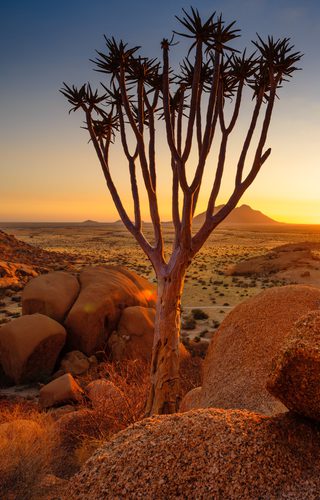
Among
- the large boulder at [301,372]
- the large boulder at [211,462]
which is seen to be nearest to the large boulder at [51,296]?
the large boulder at [211,462]

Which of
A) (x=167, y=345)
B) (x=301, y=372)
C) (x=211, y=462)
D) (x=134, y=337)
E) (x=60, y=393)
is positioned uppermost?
(x=301, y=372)

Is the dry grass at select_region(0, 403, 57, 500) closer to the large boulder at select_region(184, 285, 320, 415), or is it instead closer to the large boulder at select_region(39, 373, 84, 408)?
the large boulder at select_region(39, 373, 84, 408)

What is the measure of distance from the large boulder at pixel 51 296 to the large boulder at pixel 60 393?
127 inches

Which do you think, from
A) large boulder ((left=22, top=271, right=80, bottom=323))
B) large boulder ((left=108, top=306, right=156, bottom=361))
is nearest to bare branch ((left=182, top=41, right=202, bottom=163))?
large boulder ((left=108, top=306, right=156, bottom=361))

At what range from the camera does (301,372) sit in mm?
2246

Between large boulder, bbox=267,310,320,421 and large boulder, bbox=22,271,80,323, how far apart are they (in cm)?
A: 1038

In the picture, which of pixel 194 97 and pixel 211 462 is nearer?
pixel 211 462

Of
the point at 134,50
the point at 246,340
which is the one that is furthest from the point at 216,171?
the point at 246,340

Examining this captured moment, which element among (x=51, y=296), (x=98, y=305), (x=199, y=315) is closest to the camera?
(x=98, y=305)

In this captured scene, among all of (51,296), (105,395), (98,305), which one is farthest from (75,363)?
(105,395)

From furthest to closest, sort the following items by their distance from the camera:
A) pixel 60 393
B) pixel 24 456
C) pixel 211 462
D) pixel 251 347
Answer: pixel 60 393 < pixel 24 456 < pixel 251 347 < pixel 211 462

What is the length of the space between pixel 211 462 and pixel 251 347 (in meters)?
2.97

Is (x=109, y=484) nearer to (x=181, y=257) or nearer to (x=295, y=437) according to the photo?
(x=295, y=437)

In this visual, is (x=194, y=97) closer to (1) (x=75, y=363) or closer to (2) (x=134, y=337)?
(2) (x=134, y=337)
